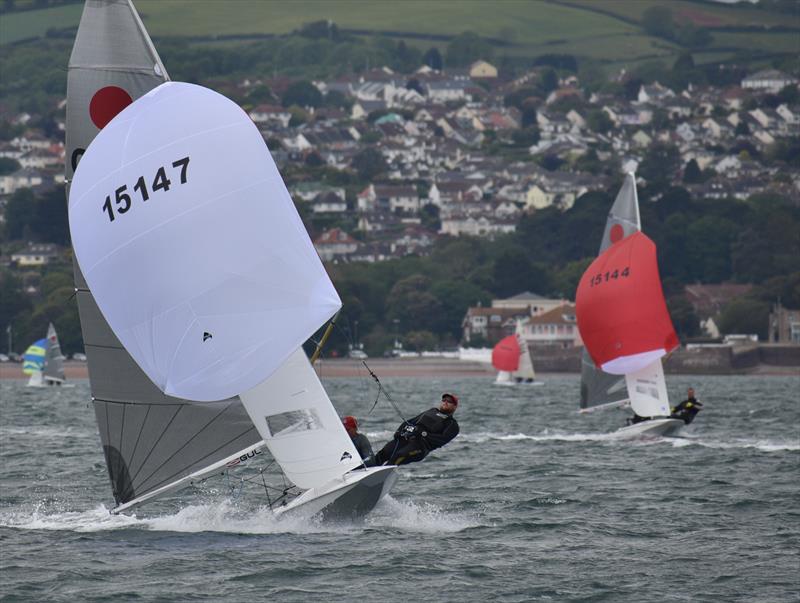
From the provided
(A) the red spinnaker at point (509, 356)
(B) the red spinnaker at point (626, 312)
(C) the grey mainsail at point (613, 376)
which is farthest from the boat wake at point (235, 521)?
(A) the red spinnaker at point (509, 356)

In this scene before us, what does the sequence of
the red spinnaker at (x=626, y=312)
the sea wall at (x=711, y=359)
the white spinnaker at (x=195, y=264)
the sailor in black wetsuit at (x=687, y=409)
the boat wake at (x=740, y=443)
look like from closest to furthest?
the white spinnaker at (x=195, y=264)
the boat wake at (x=740, y=443)
the sailor in black wetsuit at (x=687, y=409)
the red spinnaker at (x=626, y=312)
the sea wall at (x=711, y=359)

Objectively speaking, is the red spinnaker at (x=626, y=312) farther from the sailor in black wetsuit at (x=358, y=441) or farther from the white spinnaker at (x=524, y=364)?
the white spinnaker at (x=524, y=364)

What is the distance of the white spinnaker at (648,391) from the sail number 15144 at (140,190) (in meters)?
17.1

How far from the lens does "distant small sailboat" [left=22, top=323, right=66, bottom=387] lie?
7069 cm

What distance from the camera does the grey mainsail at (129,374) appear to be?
20.1 meters

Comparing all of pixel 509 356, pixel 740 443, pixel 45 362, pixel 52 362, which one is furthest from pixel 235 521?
pixel 509 356

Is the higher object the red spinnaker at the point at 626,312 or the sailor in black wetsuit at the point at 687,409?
the red spinnaker at the point at 626,312

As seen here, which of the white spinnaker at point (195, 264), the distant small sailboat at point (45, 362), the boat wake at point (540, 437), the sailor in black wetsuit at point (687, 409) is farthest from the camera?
the distant small sailboat at point (45, 362)

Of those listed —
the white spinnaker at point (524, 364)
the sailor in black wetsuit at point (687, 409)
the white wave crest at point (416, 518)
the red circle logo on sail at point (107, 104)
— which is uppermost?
the red circle logo on sail at point (107, 104)

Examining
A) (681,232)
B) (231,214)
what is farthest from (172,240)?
(681,232)

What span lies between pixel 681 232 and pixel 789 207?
1505 cm

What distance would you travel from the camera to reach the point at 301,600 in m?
17.0

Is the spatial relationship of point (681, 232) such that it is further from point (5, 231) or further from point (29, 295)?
point (5, 231)

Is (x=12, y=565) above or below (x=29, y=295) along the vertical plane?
above
